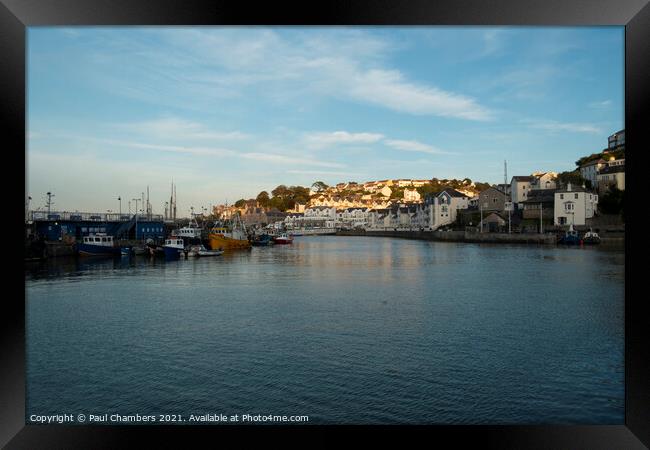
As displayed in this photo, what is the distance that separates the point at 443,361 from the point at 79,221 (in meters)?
18.3

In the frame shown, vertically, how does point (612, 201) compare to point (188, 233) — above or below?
above

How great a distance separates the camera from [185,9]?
302 centimetres

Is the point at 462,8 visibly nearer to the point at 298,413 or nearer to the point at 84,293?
the point at 298,413

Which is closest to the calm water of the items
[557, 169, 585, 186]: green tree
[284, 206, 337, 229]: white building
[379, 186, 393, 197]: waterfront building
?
[557, 169, 585, 186]: green tree

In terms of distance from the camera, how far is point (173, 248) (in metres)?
19.0

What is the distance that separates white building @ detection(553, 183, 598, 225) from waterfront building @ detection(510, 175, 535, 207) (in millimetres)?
4305

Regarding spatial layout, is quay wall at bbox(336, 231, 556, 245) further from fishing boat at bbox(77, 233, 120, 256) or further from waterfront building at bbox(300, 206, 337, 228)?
fishing boat at bbox(77, 233, 120, 256)

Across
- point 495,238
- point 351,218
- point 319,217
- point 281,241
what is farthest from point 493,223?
point 351,218

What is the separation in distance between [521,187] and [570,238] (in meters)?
6.74

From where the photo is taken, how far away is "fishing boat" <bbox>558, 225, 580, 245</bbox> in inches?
933

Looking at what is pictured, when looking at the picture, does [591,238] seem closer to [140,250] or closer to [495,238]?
[495,238]

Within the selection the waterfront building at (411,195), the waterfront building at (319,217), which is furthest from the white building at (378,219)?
Answer: the waterfront building at (411,195)

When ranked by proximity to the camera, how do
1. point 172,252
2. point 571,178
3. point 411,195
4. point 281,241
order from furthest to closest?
point 411,195, point 281,241, point 571,178, point 172,252

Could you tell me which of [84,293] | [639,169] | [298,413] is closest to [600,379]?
[639,169]
